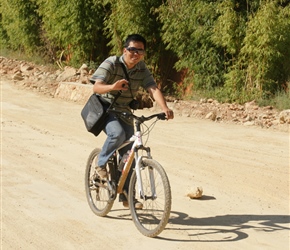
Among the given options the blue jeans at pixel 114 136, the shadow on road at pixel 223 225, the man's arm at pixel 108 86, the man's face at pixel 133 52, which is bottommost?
the shadow on road at pixel 223 225

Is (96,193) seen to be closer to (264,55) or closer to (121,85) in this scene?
(121,85)

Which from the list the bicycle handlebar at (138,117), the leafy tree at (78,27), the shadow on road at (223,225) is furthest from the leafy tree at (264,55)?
the bicycle handlebar at (138,117)

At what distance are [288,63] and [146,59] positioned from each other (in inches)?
175

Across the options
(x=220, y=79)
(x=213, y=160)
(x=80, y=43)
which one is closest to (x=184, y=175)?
(x=213, y=160)

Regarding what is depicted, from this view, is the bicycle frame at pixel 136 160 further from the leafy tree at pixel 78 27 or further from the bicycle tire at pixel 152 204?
the leafy tree at pixel 78 27

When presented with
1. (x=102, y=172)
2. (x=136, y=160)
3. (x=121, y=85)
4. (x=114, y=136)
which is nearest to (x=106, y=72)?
(x=121, y=85)

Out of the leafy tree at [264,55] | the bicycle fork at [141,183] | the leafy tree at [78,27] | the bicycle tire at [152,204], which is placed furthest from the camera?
the leafy tree at [78,27]

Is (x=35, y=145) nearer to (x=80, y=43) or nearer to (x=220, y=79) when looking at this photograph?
(x=220, y=79)

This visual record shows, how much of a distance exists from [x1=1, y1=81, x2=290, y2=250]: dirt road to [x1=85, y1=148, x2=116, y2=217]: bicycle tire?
0.34 feet

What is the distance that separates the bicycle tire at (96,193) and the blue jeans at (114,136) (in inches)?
13.1

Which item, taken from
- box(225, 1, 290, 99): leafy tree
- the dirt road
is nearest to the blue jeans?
the dirt road

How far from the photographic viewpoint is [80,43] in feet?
65.1

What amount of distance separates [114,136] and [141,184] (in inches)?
22.9

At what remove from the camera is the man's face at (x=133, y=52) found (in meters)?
6.27
